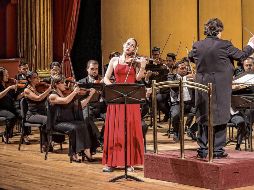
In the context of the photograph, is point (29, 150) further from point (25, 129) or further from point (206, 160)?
point (206, 160)

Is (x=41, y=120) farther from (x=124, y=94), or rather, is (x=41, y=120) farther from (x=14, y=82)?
(x=124, y=94)

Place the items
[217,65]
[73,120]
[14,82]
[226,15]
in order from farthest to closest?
[226,15] < [14,82] < [73,120] < [217,65]

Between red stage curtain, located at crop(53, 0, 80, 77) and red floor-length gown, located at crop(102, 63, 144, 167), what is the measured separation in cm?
430

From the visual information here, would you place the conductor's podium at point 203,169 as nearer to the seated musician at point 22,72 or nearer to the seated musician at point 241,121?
the seated musician at point 241,121

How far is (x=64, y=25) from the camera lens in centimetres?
1002

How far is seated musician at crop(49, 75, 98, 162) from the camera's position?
6.43m

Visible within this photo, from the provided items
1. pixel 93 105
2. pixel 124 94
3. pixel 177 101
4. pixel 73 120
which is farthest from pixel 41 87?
pixel 124 94

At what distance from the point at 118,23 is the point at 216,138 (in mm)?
6071

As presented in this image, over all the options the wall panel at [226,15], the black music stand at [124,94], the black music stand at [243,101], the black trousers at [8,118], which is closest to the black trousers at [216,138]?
the black music stand at [124,94]

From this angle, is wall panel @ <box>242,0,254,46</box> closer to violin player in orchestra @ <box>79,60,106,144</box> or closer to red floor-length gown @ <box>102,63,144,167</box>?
violin player in orchestra @ <box>79,60,106,144</box>

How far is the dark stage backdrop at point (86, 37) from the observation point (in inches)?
397

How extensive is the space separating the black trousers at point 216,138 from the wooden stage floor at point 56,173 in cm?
35

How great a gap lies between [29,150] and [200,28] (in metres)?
5.97

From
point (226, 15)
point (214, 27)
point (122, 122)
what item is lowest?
point (122, 122)
